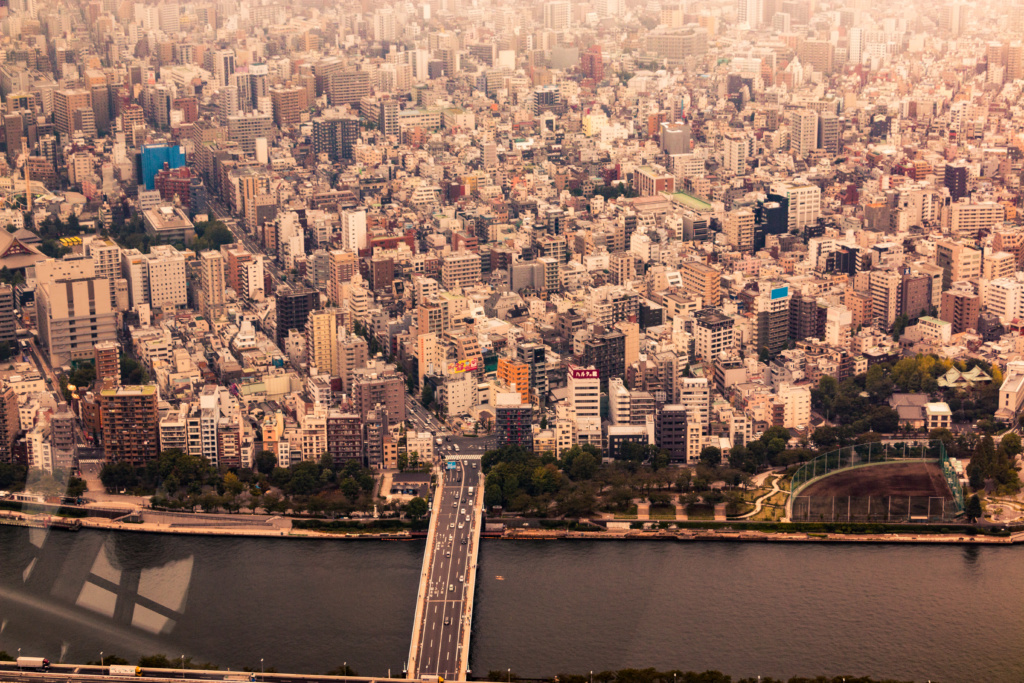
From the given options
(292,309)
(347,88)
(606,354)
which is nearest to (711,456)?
(606,354)

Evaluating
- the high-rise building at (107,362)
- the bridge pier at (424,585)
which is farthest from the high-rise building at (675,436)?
the high-rise building at (107,362)

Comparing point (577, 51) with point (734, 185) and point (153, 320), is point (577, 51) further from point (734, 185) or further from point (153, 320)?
point (153, 320)

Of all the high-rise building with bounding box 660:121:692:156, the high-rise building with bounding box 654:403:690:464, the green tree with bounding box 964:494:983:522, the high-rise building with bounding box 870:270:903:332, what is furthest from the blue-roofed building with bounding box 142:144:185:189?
the green tree with bounding box 964:494:983:522

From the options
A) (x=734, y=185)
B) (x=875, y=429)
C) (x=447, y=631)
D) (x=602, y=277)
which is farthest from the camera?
(x=734, y=185)

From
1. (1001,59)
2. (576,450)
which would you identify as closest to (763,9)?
(1001,59)

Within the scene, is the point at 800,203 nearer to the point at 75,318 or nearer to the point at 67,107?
the point at 75,318

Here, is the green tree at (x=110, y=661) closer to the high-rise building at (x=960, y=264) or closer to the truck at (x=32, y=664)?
the truck at (x=32, y=664)

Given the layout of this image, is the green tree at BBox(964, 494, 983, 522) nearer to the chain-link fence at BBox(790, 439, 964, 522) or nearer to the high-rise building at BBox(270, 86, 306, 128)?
the chain-link fence at BBox(790, 439, 964, 522)
